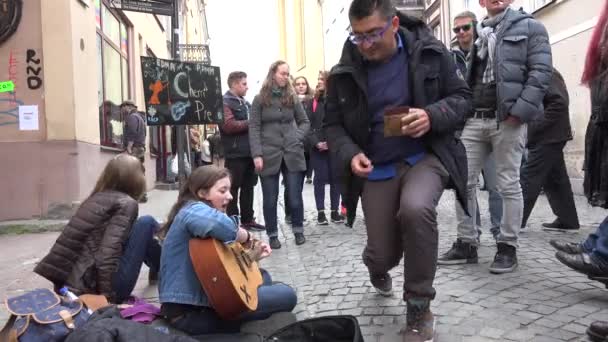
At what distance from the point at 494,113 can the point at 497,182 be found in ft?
1.62

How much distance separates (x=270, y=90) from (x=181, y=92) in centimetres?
95

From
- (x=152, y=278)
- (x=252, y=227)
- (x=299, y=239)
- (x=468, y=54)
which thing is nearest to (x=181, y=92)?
(x=252, y=227)

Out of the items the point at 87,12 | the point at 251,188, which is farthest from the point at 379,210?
the point at 87,12

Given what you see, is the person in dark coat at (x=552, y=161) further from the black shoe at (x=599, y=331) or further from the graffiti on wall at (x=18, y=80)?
the graffiti on wall at (x=18, y=80)

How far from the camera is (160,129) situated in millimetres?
16875

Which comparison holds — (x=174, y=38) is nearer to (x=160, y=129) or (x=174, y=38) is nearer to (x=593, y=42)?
(x=593, y=42)

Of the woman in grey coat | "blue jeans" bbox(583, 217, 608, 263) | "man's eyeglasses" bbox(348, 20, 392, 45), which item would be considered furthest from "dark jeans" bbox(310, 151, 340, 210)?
"man's eyeglasses" bbox(348, 20, 392, 45)

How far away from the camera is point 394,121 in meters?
2.86

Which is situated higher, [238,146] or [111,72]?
[111,72]

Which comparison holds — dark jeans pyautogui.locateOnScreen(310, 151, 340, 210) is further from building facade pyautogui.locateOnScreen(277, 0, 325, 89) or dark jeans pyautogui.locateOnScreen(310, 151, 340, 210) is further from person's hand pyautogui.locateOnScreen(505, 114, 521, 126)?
building facade pyautogui.locateOnScreen(277, 0, 325, 89)

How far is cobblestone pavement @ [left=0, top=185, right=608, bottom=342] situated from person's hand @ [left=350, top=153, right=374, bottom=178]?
865 mm

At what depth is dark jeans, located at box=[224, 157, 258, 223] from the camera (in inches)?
247

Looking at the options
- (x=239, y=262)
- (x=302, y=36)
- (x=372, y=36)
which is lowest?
(x=239, y=262)

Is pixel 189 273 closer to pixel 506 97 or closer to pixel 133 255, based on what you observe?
pixel 133 255
